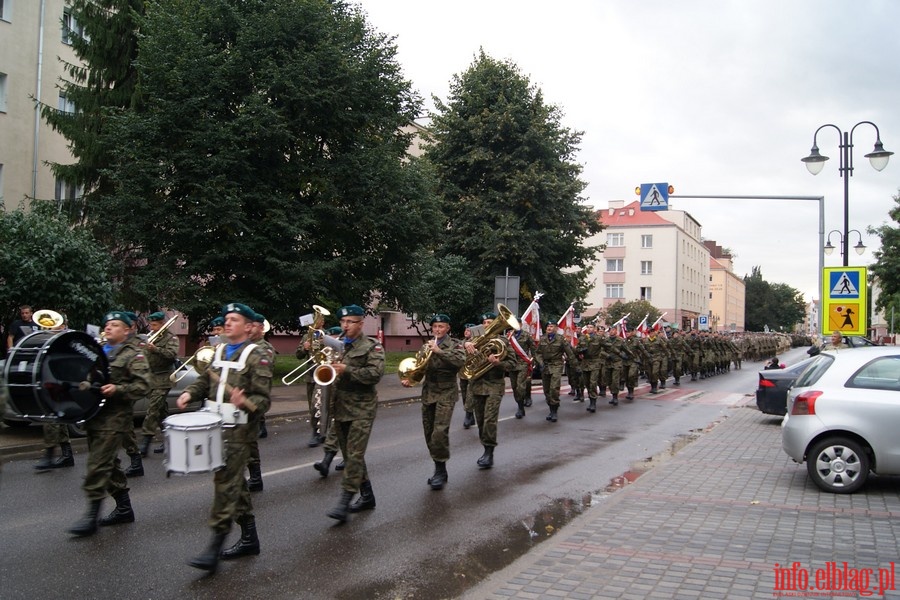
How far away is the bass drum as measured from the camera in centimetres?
561

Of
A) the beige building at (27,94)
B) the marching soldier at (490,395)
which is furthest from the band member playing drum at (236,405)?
the beige building at (27,94)

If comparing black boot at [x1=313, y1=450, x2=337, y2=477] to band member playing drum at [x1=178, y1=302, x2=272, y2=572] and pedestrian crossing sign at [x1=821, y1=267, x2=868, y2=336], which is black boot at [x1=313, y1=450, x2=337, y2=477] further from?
pedestrian crossing sign at [x1=821, y1=267, x2=868, y2=336]

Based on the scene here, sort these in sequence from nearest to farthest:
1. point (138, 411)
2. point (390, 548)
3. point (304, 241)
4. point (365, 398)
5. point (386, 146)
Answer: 1. point (390, 548)
2. point (365, 398)
3. point (138, 411)
4. point (304, 241)
5. point (386, 146)

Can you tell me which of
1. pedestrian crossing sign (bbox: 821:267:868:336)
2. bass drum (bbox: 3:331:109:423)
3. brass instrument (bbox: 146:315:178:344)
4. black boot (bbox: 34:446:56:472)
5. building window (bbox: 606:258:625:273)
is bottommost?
black boot (bbox: 34:446:56:472)

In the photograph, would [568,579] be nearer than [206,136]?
Yes

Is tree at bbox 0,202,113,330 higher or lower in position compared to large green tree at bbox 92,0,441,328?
lower

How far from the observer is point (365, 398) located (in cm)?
696

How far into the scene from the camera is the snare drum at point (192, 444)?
5.12 meters

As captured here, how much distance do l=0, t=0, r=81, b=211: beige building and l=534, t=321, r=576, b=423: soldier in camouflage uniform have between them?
18.4 meters

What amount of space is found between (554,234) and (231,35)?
56.6ft

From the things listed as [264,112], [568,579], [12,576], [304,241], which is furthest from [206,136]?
[568,579]

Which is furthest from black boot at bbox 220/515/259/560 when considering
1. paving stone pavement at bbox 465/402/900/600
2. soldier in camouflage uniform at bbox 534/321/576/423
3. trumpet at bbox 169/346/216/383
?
soldier in camouflage uniform at bbox 534/321/576/423

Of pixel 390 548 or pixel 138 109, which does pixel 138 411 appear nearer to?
pixel 390 548

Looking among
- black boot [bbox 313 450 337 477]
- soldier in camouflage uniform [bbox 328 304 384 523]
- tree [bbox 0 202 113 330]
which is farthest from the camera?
tree [bbox 0 202 113 330]
